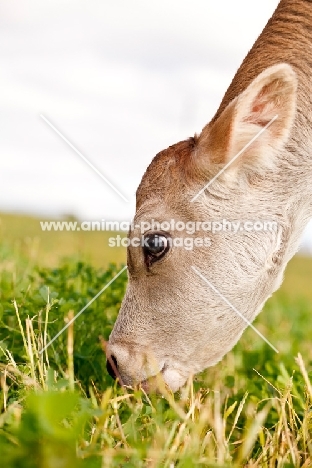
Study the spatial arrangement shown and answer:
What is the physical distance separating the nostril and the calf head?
0.01m

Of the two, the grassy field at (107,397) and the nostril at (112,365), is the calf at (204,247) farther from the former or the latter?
the grassy field at (107,397)

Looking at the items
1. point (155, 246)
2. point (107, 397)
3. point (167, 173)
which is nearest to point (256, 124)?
point (167, 173)

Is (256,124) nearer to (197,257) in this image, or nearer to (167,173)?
(167,173)

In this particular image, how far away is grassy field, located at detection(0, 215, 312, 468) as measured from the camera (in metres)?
2.66

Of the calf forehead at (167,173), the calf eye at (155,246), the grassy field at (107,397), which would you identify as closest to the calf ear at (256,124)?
the calf forehead at (167,173)

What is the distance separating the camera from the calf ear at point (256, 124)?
4449 millimetres

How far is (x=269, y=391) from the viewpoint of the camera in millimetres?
4996

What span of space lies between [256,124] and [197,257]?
0.95 metres

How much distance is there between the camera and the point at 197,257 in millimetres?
4758

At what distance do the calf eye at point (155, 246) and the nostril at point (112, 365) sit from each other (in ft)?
2.20

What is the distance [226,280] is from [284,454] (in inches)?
55.5

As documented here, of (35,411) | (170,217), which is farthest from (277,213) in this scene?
(35,411)

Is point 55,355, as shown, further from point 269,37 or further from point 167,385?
point 269,37

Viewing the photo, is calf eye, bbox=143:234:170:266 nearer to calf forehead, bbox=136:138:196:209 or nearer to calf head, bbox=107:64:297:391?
calf head, bbox=107:64:297:391
